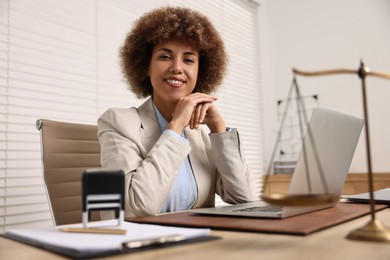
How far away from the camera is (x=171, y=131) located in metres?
1.16

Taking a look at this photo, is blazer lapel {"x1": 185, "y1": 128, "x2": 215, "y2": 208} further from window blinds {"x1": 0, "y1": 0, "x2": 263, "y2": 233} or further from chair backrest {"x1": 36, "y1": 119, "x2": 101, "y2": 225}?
window blinds {"x1": 0, "y1": 0, "x2": 263, "y2": 233}

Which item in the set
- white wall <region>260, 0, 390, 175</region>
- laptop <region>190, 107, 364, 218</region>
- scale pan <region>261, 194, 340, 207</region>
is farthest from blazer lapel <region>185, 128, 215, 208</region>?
white wall <region>260, 0, 390, 175</region>

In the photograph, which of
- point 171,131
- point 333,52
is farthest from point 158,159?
point 333,52

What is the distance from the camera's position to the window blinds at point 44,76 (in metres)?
1.86

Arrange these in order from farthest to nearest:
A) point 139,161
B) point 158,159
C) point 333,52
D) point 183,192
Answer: point 333,52, point 183,192, point 139,161, point 158,159

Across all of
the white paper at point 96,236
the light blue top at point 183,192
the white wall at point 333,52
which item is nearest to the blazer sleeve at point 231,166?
the light blue top at point 183,192

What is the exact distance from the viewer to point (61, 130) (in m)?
1.38

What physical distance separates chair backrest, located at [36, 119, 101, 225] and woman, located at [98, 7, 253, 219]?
15 cm

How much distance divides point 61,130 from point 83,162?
14 cm

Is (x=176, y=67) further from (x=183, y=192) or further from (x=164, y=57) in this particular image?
(x=183, y=192)

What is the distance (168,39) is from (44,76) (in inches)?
32.6

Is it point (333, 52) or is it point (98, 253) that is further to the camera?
point (333, 52)

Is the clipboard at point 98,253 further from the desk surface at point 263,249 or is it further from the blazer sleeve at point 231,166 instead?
the blazer sleeve at point 231,166

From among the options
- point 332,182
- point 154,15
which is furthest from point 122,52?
point 332,182
